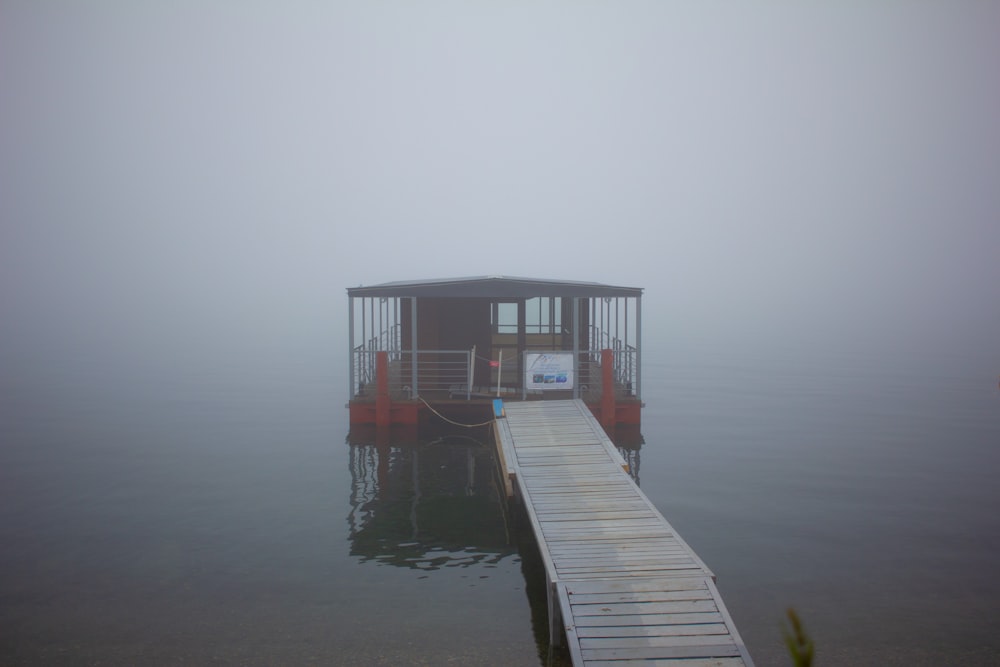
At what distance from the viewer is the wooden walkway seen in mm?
7828

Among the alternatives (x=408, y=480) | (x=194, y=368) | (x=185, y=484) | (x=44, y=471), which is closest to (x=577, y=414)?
(x=408, y=480)

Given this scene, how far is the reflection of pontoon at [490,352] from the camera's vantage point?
19.3 metres

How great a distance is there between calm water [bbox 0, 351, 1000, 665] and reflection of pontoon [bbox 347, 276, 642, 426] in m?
1.27

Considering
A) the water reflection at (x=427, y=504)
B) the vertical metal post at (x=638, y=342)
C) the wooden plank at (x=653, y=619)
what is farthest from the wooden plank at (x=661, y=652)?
the vertical metal post at (x=638, y=342)

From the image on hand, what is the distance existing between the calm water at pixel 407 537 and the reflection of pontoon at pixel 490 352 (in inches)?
49.9

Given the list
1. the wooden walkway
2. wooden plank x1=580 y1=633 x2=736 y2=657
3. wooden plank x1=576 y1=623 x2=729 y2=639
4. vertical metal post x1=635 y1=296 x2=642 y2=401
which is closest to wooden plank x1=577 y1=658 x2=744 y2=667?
the wooden walkway

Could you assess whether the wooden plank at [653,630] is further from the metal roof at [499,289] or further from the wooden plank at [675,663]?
the metal roof at [499,289]

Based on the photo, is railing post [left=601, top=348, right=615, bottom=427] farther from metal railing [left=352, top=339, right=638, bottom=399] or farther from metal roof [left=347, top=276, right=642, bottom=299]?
metal roof [left=347, top=276, right=642, bottom=299]

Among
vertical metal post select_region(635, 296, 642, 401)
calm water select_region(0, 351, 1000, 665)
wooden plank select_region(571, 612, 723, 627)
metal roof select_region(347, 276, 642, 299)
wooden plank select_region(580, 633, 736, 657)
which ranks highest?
metal roof select_region(347, 276, 642, 299)

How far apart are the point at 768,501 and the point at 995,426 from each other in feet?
44.3

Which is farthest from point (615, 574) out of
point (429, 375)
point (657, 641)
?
point (429, 375)

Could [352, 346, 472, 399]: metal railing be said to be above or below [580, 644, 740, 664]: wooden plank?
above

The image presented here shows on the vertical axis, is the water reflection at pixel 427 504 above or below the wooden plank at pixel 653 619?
below

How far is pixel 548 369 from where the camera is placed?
778 inches
